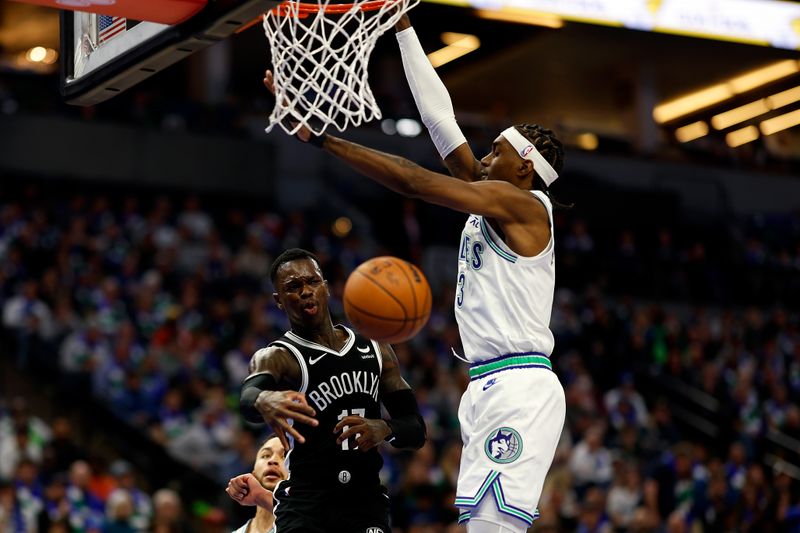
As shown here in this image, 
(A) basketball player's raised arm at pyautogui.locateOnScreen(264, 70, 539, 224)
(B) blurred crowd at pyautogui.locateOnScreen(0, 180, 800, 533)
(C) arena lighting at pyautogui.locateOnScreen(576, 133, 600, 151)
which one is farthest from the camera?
(C) arena lighting at pyautogui.locateOnScreen(576, 133, 600, 151)

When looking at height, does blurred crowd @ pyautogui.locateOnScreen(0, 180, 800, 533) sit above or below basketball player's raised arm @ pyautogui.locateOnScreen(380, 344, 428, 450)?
above

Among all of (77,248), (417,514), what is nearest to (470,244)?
(417,514)

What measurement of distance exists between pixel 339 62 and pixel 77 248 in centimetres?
1122

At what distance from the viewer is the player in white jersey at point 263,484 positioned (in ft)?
20.6

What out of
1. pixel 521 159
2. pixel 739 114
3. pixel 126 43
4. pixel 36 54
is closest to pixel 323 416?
pixel 521 159

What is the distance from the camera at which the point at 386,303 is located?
5.54 meters

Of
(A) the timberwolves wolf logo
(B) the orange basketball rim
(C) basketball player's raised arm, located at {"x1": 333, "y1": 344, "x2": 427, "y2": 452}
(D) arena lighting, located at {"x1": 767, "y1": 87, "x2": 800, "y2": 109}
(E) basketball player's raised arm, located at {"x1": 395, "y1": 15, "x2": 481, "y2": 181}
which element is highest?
(D) arena lighting, located at {"x1": 767, "y1": 87, "x2": 800, "y2": 109}

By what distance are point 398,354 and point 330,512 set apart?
9.88 meters

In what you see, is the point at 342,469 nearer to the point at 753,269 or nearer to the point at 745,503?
the point at 745,503

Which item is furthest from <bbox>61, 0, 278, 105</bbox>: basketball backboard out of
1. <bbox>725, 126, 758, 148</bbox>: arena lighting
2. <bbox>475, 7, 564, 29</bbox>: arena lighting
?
<bbox>725, 126, 758, 148</bbox>: arena lighting

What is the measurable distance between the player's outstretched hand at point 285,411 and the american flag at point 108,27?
1.81m

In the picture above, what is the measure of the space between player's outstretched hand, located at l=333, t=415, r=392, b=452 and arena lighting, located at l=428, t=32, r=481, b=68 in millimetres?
18832

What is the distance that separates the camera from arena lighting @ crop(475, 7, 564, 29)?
17.4 meters

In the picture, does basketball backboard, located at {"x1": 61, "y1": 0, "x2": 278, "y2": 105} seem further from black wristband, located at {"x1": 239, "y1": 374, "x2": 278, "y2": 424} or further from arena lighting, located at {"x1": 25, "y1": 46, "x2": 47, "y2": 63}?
arena lighting, located at {"x1": 25, "y1": 46, "x2": 47, "y2": 63}
